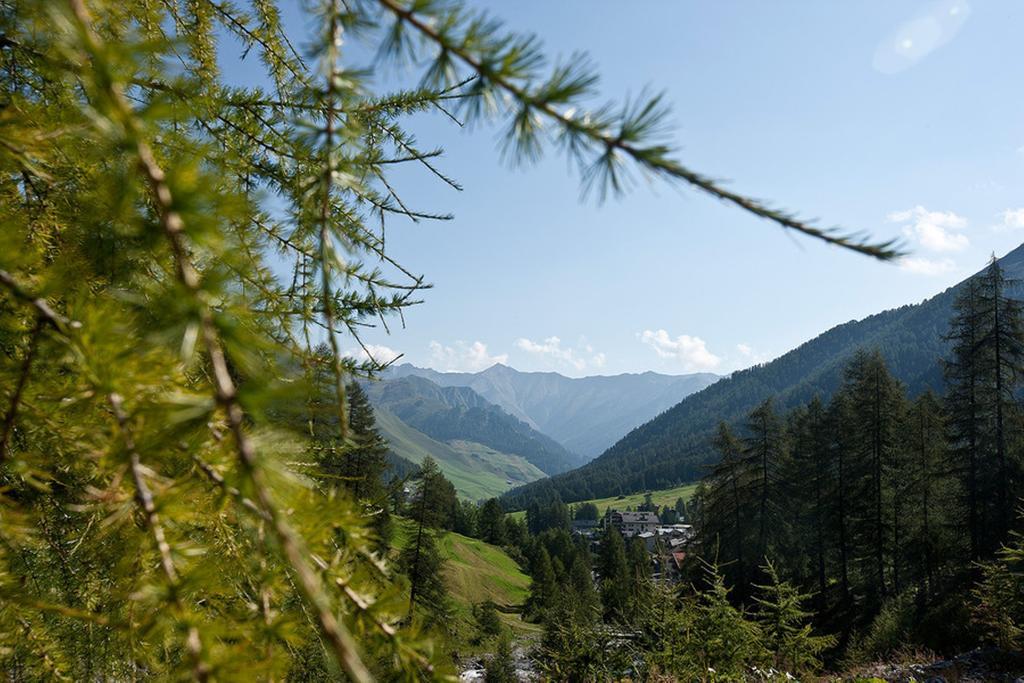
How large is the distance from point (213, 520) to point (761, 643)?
14.6 m

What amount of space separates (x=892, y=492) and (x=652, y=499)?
116967mm

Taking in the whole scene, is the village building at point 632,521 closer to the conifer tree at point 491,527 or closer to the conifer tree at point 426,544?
the conifer tree at point 491,527

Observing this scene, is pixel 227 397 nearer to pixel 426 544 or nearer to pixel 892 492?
pixel 426 544

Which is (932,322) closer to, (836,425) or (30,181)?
(836,425)

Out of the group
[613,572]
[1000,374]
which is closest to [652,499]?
[613,572]

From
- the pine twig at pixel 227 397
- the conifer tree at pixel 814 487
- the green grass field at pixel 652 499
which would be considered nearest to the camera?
the pine twig at pixel 227 397

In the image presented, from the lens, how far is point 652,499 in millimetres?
141125

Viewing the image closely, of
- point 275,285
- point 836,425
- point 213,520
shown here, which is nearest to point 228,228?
point 275,285

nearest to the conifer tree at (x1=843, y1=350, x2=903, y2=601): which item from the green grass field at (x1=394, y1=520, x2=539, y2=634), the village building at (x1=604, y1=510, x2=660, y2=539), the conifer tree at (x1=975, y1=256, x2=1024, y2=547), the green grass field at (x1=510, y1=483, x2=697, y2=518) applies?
the conifer tree at (x1=975, y1=256, x2=1024, y2=547)

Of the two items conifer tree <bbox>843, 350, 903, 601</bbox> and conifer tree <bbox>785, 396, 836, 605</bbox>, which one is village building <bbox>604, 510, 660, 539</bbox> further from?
conifer tree <bbox>843, 350, 903, 601</bbox>

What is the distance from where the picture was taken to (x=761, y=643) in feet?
41.7

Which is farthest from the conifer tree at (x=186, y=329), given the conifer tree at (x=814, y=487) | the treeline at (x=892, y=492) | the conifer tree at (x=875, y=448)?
the conifer tree at (x=814, y=487)

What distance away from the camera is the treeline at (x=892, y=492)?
23.6m

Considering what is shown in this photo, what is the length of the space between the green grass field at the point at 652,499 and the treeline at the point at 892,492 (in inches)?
3963
